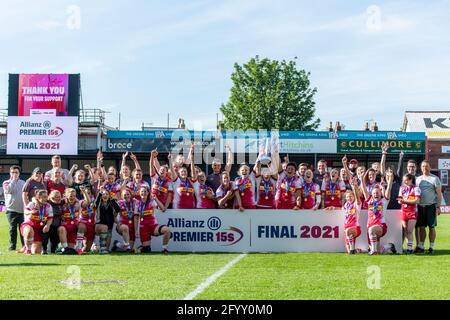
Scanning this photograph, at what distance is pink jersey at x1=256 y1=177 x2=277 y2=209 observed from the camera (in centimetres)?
1371

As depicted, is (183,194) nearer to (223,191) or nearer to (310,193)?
(223,191)

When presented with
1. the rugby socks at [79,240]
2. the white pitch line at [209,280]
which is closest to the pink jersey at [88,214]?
the rugby socks at [79,240]

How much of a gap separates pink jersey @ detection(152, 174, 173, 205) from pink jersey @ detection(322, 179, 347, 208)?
3.57m

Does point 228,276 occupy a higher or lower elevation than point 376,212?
lower

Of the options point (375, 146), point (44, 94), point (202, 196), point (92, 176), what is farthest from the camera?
point (375, 146)

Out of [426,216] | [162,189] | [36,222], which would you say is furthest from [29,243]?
[426,216]

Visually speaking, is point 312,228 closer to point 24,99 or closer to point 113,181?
point 113,181

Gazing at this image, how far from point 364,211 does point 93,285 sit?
23.0ft

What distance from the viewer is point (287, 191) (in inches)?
538

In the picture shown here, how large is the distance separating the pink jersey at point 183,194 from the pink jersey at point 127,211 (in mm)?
1031

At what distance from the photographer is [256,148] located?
131 feet

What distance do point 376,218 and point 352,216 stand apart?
0.52 meters

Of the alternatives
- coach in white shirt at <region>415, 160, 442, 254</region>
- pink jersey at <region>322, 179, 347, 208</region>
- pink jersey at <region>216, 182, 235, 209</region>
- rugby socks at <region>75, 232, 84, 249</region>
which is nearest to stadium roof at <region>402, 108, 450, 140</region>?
pink jersey at <region>322, 179, 347, 208</region>

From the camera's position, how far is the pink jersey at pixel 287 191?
13633mm
